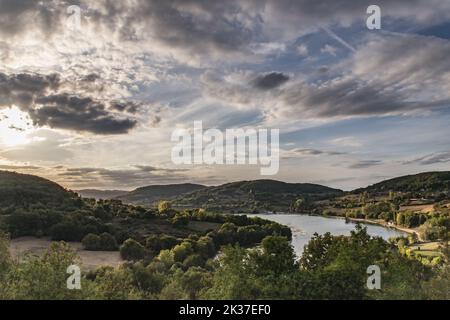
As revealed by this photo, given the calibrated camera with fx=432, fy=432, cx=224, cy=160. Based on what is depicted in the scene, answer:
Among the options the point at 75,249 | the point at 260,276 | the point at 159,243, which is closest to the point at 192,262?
the point at 159,243

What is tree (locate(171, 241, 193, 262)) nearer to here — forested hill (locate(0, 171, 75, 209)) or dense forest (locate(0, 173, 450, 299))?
dense forest (locate(0, 173, 450, 299))

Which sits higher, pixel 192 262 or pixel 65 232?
pixel 65 232

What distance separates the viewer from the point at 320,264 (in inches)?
1448

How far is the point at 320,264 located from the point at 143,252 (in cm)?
5361

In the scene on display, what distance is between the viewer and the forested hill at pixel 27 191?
386ft

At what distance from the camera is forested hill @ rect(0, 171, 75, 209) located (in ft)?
386

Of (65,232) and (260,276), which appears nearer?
(260,276)

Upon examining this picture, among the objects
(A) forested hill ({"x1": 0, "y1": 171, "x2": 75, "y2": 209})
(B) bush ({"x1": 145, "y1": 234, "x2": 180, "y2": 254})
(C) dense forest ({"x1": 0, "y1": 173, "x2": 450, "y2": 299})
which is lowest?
(B) bush ({"x1": 145, "y1": 234, "x2": 180, "y2": 254})

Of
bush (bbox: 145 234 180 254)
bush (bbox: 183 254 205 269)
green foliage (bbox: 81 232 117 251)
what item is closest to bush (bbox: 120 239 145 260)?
bush (bbox: 145 234 180 254)

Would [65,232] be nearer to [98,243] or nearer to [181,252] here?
[98,243]

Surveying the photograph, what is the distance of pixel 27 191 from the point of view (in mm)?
125375

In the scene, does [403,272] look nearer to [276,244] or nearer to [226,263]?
[276,244]

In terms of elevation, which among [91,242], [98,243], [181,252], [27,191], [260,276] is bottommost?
[181,252]
